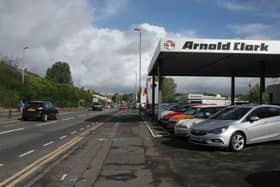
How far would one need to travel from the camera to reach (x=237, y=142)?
38.7 feet

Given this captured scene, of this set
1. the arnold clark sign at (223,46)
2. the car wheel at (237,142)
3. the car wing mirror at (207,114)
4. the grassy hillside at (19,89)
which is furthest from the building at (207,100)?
the car wheel at (237,142)

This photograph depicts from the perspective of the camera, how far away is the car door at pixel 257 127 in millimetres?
12109

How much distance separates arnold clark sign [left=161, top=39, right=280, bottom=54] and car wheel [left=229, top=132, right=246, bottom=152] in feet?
32.6

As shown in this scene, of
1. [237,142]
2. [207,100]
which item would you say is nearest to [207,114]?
[237,142]

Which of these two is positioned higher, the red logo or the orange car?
the red logo

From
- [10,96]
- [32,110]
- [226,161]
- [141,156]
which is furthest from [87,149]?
[10,96]

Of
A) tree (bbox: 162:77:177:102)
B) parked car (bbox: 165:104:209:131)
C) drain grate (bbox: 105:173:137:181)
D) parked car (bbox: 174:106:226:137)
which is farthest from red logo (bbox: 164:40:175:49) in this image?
tree (bbox: 162:77:177:102)

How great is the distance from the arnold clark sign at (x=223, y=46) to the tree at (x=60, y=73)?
10280 centimetres

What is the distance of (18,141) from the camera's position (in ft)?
Answer: 46.9

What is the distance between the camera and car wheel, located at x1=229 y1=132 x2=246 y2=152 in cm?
1166

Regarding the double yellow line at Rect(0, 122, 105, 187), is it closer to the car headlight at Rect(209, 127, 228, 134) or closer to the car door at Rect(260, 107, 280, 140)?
the car headlight at Rect(209, 127, 228, 134)

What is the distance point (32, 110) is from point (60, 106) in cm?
3443

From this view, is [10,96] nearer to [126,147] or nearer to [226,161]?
[126,147]

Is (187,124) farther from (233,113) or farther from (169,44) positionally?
(169,44)
